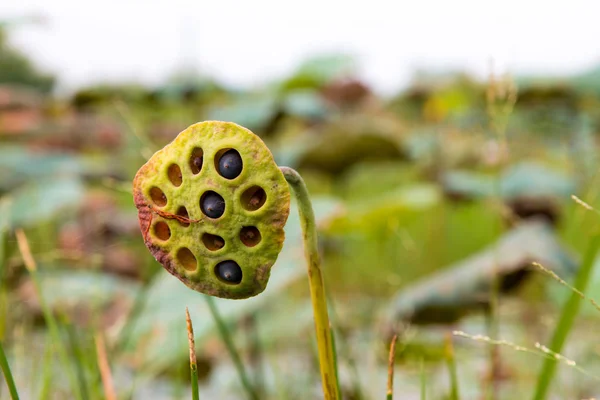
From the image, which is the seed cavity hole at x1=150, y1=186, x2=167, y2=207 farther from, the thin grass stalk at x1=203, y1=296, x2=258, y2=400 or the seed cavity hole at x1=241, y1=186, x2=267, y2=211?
the thin grass stalk at x1=203, y1=296, x2=258, y2=400

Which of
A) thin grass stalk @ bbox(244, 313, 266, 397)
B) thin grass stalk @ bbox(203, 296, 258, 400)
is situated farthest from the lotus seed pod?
thin grass stalk @ bbox(244, 313, 266, 397)

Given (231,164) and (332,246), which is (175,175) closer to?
(231,164)

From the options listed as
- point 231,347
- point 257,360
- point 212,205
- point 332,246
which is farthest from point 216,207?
point 332,246

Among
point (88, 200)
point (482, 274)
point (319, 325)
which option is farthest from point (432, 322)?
point (88, 200)

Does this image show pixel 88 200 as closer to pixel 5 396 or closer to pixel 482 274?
pixel 5 396

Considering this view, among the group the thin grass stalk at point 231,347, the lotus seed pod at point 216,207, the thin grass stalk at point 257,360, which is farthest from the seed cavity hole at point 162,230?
the thin grass stalk at point 257,360

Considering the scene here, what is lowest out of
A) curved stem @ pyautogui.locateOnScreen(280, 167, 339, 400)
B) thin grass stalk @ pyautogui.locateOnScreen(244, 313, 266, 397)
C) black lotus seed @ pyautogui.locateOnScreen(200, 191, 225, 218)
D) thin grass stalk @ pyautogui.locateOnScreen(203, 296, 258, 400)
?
thin grass stalk @ pyautogui.locateOnScreen(244, 313, 266, 397)

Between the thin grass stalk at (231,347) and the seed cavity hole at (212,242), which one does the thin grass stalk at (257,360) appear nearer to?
the thin grass stalk at (231,347)
